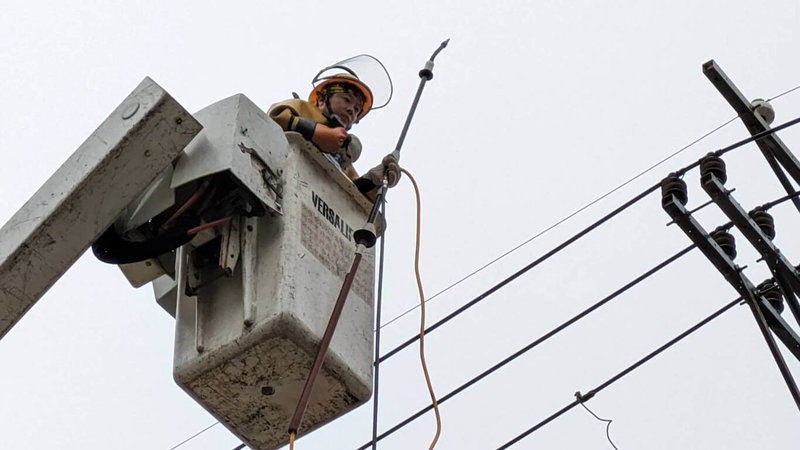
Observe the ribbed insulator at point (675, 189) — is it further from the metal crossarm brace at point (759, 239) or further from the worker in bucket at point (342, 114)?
the worker in bucket at point (342, 114)

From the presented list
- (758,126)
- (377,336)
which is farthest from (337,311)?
(758,126)

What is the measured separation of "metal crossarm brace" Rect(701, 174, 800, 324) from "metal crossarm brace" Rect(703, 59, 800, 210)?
43 cm

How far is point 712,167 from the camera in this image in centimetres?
602

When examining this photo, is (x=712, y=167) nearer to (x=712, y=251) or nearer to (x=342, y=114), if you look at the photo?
(x=712, y=251)

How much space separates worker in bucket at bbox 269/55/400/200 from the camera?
5.52m

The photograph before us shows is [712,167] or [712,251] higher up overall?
[712,167]

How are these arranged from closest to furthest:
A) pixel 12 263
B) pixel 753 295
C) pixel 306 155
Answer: pixel 12 263 < pixel 306 155 < pixel 753 295

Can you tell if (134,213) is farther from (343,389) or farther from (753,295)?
(753,295)

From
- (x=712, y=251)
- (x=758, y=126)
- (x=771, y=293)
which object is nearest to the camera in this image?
(x=712, y=251)

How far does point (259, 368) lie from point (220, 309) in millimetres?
253

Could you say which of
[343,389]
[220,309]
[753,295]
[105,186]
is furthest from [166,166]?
[753,295]

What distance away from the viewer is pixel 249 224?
16.6 ft

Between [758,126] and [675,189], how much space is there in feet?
2.06

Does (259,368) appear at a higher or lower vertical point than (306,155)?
lower
